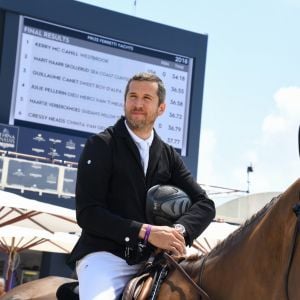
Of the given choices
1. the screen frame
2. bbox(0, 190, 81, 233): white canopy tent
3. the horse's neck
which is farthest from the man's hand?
the screen frame

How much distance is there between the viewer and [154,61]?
28.6 meters

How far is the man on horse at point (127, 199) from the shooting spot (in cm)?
Answer: 311

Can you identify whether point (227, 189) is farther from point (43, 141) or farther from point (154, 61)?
point (43, 141)

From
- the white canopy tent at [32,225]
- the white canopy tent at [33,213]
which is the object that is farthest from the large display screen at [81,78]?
Result: the white canopy tent at [33,213]

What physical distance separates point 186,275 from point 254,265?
0.42 meters

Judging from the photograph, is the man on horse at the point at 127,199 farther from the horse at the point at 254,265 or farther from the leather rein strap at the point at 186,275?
the horse at the point at 254,265

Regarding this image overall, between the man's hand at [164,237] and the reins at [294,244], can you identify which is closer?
the reins at [294,244]

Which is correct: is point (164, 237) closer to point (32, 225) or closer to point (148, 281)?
point (148, 281)

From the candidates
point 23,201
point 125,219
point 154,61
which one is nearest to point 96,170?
point 125,219

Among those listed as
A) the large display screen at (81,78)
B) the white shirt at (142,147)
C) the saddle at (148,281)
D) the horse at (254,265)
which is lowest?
the saddle at (148,281)

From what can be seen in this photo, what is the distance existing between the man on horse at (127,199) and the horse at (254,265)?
23 cm

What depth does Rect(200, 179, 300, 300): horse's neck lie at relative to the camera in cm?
248

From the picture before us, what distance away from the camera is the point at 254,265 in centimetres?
262

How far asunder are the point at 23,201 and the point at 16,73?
622 inches
